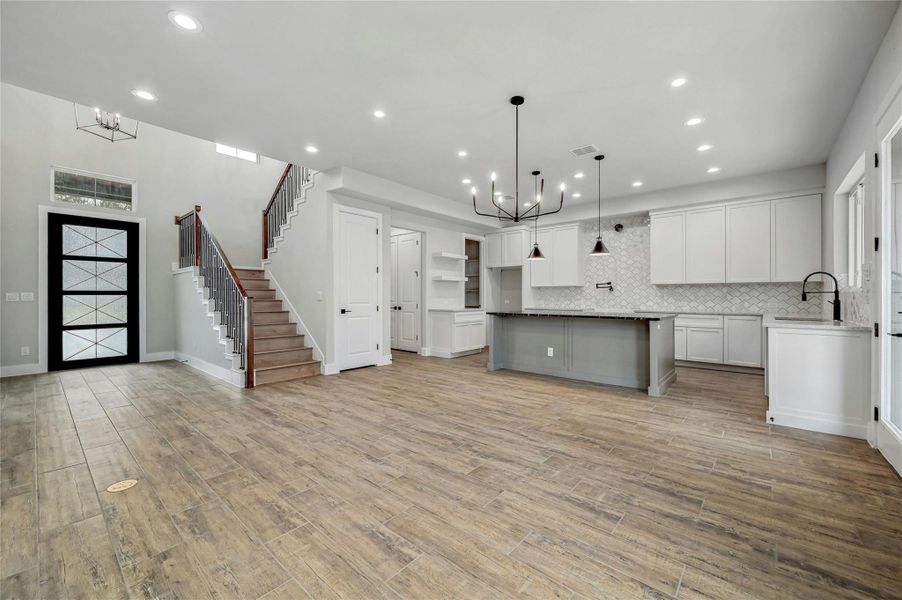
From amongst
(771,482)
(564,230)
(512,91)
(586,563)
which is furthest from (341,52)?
(564,230)

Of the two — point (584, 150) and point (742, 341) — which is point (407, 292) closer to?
point (584, 150)

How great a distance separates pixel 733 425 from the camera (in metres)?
3.46

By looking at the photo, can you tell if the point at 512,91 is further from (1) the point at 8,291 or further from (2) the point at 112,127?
(1) the point at 8,291

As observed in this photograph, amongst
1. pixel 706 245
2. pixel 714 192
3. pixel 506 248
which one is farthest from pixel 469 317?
pixel 714 192

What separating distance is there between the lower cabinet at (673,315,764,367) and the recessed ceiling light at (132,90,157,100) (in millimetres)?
6925

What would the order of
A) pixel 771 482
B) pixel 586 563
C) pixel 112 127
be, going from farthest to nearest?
pixel 112 127 → pixel 771 482 → pixel 586 563

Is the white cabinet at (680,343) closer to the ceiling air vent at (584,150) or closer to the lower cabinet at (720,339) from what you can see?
the lower cabinet at (720,339)

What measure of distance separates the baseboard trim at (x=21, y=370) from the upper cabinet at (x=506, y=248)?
795 centimetres

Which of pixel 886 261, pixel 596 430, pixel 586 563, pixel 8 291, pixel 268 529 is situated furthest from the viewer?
pixel 8 291

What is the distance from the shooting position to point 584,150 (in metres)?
4.71

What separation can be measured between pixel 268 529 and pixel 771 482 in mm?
Result: 2990

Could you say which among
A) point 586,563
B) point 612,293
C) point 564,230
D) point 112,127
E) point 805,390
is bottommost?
point 586,563

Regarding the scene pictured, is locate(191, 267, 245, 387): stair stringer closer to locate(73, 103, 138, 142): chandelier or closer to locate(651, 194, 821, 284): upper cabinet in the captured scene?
locate(73, 103, 138, 142): chandelier

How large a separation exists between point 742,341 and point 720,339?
0.91ft
